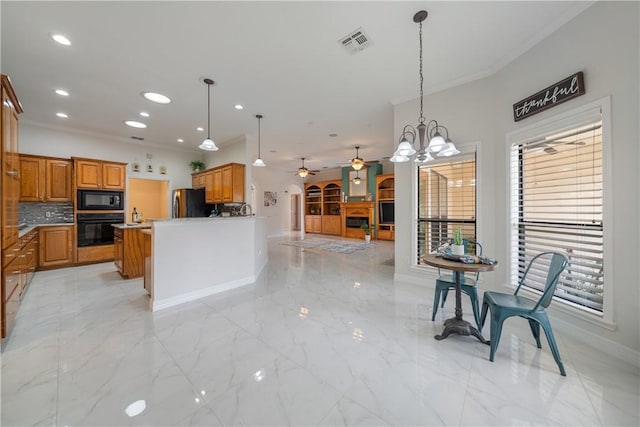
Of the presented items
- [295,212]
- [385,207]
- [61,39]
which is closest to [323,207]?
[295,212]

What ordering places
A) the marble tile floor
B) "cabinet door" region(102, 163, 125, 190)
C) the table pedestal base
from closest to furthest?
the marble tile floor < the table pedestal base < "cabinet door" region(102, 163, 125, 190)

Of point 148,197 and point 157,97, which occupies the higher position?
point 157,97

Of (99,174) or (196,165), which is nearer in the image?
(99,174)

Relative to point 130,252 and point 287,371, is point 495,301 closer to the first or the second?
point 287,371

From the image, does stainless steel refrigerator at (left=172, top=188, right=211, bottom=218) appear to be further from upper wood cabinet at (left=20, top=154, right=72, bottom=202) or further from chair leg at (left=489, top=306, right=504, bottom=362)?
chair leg at (left=489, top=306, right=504, bottom=362)

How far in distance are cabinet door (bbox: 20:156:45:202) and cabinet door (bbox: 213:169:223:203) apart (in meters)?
3.18

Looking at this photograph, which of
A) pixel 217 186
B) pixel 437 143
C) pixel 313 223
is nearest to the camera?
pixel 437 143

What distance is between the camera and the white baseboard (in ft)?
9.86

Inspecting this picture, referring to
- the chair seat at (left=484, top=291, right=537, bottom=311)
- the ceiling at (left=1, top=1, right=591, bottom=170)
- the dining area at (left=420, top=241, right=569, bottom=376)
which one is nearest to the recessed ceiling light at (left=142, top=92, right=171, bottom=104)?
the ceiling at (left=1, top=1, right=591, bottom=170)

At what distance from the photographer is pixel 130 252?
14.0 ft

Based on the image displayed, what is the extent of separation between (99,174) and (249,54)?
4839mm

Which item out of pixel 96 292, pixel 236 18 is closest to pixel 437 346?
pixel 236 18

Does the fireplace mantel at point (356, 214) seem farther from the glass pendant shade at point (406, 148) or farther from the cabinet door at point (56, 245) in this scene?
the cabinet door at point (56, 245)

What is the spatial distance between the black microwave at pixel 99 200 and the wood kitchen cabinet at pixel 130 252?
5.09 feet
